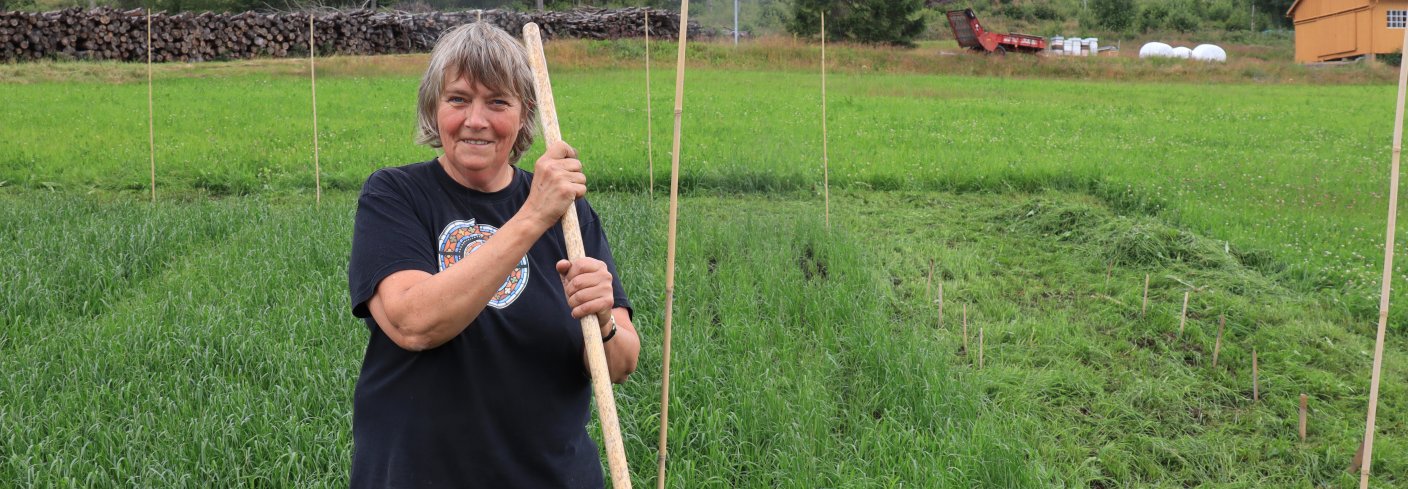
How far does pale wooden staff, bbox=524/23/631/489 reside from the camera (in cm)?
138

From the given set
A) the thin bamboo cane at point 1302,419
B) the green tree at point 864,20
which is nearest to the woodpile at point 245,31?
the green tree at point 864,20

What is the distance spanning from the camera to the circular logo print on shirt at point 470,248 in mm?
1519

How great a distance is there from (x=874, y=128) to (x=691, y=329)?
811cm

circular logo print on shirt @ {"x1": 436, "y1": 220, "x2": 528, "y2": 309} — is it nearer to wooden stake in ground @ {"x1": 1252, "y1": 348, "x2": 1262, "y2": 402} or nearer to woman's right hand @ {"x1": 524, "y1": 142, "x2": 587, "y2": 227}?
woman's right hand @ {"x1": 524, "y1": 142, "x2": 587, "y2": 227}

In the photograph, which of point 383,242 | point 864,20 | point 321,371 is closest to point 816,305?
point 321,371

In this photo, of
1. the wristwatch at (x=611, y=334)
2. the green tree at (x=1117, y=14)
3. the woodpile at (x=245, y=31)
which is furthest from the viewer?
the green tree at (x=1117, y=14)

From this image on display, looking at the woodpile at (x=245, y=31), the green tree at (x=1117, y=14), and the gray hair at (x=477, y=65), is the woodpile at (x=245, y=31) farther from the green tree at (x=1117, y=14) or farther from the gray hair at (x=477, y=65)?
the green tree at (x=1117, y=14)

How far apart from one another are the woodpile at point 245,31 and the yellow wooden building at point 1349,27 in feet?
44.6

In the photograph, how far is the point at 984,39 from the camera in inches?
985

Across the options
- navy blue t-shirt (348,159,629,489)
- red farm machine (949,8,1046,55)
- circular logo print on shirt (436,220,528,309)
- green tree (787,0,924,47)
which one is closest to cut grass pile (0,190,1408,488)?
navy blue t-shirt (348,159,629,489)

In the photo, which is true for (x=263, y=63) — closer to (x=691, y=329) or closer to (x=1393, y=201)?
(x=691, y=329)

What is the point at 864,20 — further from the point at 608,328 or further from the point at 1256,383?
the point at 608,328

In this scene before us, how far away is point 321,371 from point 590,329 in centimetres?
256

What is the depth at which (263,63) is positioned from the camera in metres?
19.7
